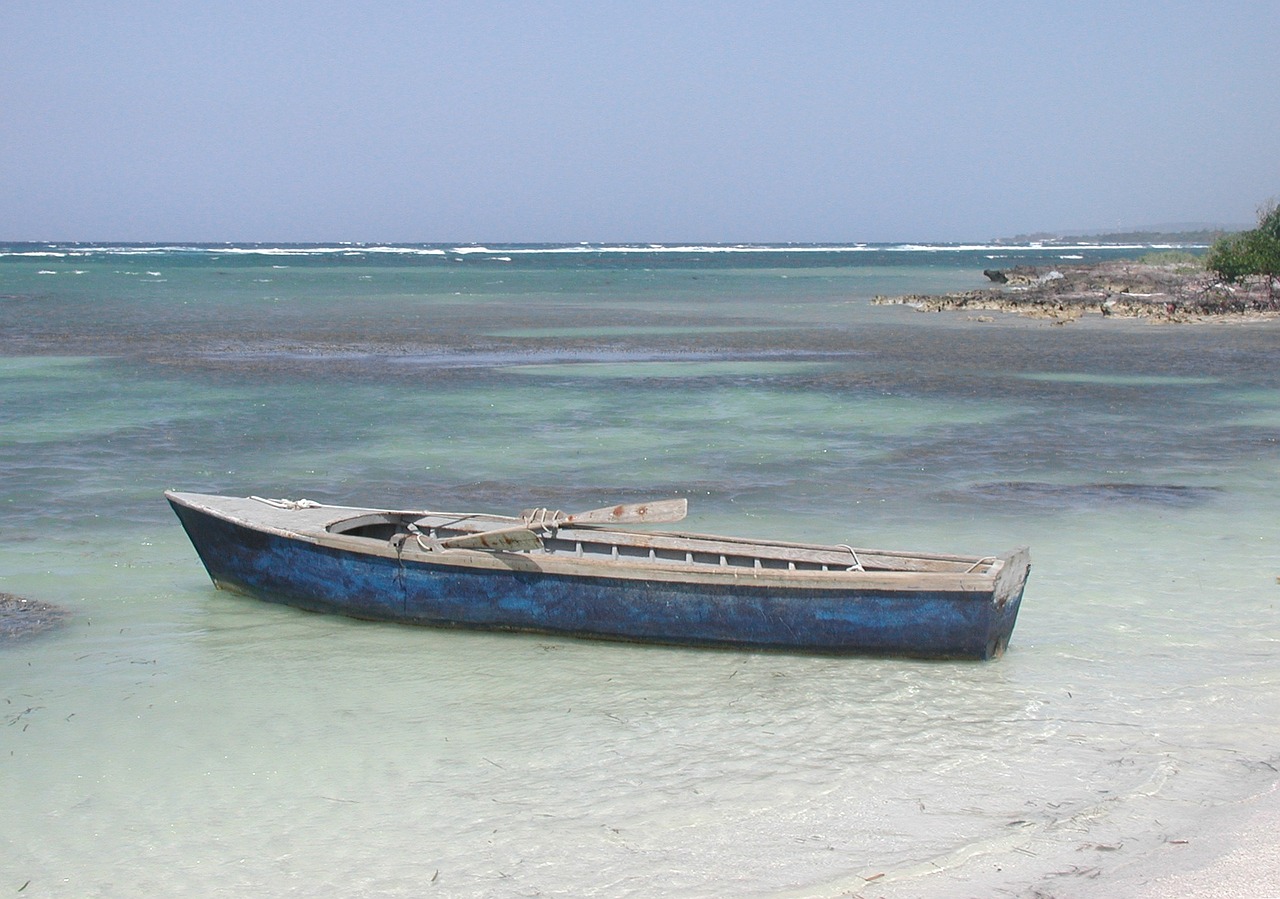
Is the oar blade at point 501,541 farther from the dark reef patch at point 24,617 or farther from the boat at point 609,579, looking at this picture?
the dark reef patch at point 24,617

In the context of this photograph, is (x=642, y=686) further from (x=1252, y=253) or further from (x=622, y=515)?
(x=1252, y=253)

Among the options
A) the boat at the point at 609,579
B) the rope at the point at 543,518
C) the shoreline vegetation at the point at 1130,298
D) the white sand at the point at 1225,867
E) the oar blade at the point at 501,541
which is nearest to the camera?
the white sand at the point at 1225,867

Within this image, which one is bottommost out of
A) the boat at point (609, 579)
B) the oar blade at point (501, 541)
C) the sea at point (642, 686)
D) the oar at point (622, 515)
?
the sea at point (642, 686)

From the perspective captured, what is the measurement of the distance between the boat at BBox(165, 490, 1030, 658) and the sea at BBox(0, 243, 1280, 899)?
20 centimetres

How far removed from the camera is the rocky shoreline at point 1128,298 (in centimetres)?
4169

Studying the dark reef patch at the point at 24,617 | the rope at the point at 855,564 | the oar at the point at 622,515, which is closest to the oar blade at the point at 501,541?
the oar at the point at 622,515

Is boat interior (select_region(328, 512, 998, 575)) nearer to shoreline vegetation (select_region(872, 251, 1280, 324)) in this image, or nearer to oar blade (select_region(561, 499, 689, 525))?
oar blade (select_region(561, 499, 689, 525))

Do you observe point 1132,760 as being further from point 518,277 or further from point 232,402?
point 518,277

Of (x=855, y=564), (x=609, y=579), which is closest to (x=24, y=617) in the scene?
(x=609, y=579)

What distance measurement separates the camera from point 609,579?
29.0ft

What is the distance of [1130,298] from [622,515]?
42258 millimetres

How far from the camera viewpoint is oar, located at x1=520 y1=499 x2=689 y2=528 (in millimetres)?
9219

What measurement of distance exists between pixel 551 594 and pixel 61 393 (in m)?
16.8

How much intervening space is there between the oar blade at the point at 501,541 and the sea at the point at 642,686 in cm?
63
